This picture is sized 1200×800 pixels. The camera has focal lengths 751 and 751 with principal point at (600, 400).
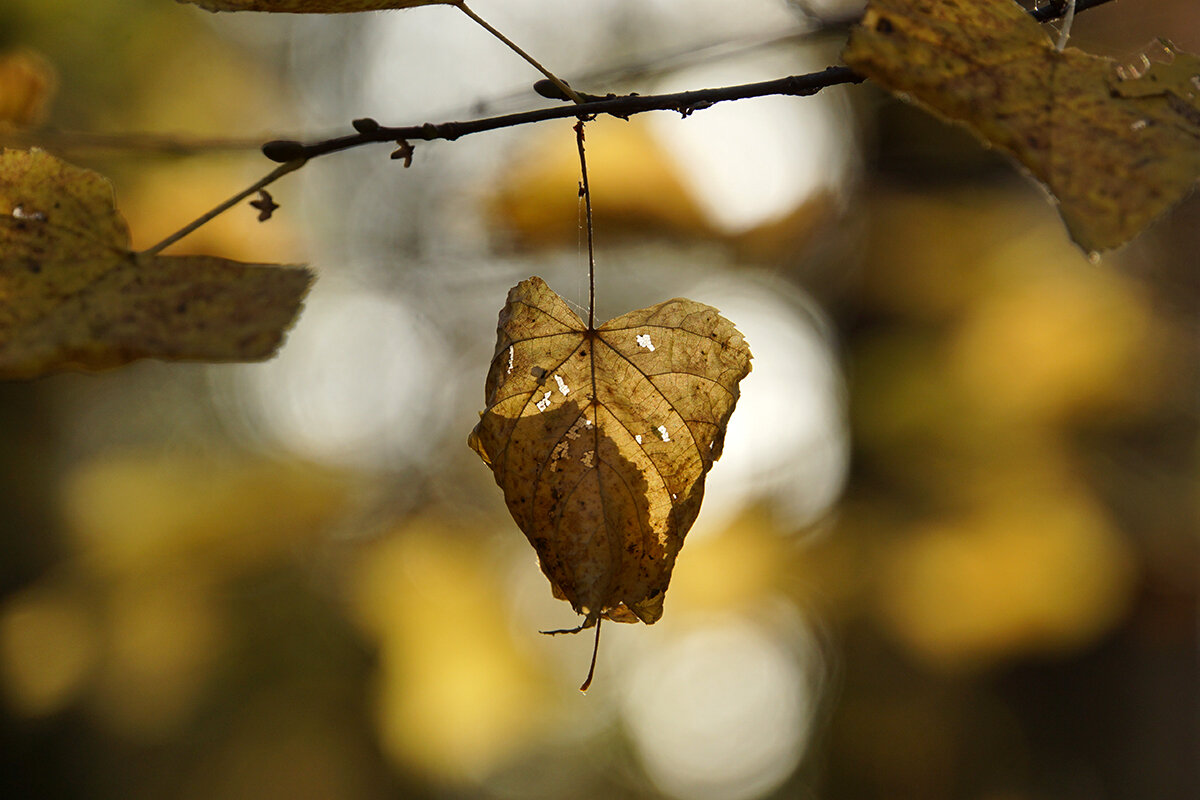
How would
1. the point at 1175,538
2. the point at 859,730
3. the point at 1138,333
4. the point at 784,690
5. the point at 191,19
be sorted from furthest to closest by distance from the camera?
the point at 784,690 < the point at 191,19 < the point at 859,730 < the point at 1175,538 < the point at 1138,333

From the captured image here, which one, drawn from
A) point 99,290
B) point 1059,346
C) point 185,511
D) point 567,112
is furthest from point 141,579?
point 1059,346

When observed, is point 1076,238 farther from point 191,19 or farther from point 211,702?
point 211,702

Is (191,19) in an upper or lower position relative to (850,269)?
upper

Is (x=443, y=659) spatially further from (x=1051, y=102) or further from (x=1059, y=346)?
(x=1051, y=102)

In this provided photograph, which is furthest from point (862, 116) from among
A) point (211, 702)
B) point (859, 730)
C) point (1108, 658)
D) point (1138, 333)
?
point (211, 702)

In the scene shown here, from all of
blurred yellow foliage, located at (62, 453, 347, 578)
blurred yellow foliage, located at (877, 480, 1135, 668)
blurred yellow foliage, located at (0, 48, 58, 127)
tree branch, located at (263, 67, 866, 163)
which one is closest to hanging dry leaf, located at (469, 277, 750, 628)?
tree branch, located at (263, 67, 866, 163)

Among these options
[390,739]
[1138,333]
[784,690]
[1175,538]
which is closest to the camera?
[1138,333]

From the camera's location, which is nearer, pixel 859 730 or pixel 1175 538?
pixel 1175 538

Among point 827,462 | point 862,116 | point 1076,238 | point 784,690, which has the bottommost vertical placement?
point 784,690
